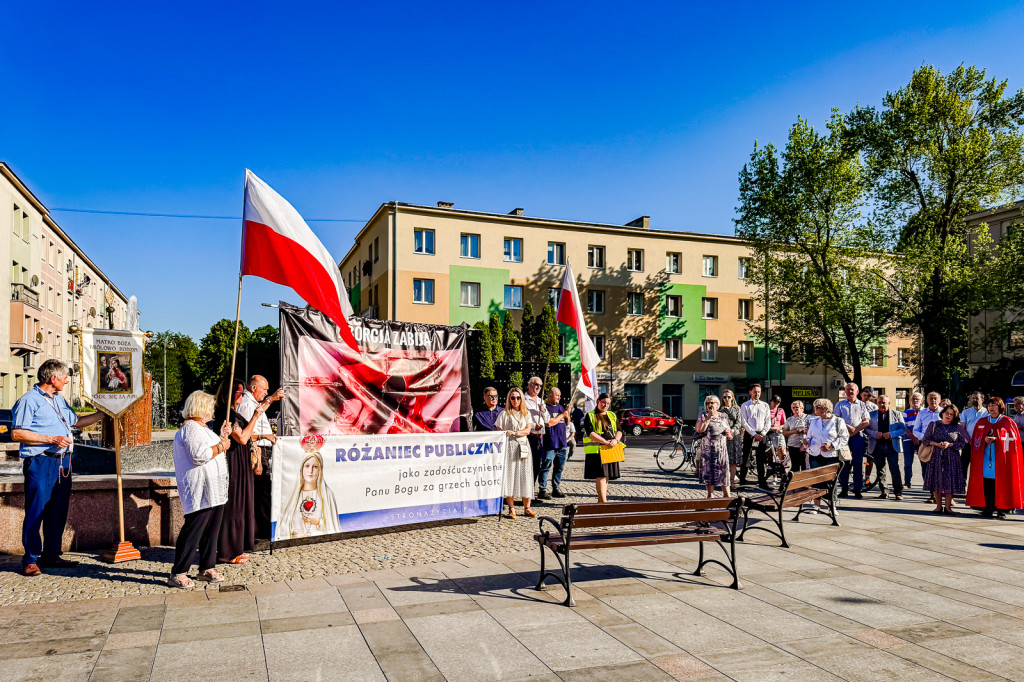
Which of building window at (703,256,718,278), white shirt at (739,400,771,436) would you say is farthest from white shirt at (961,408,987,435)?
building window at (703,256,718,278)

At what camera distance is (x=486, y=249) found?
45.8 metres

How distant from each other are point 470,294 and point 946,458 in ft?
118

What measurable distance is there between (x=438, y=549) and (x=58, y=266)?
5345 cm

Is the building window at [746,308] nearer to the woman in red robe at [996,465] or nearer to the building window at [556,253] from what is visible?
the building window at [556,253]

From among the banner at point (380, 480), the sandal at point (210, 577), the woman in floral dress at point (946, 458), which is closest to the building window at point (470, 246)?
the woman in floral dress at point (946, 458)

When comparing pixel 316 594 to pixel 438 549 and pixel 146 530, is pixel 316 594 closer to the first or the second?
pixel 438 549

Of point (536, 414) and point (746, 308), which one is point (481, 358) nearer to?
point (746, 308)

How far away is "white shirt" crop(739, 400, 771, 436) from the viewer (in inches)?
528

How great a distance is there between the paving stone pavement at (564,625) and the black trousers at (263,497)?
158cm

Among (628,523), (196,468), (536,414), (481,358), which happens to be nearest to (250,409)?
(196,468)

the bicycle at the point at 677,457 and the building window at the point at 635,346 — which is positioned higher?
the building window at the point at 635,346

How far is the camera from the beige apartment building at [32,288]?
37875 mm

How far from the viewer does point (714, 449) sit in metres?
10.9

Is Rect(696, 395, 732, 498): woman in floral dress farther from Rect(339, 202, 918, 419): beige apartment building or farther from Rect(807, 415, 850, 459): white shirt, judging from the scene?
Rect(339, 202, 918, 419): beige apartment building
